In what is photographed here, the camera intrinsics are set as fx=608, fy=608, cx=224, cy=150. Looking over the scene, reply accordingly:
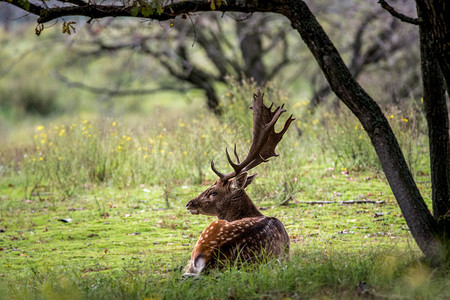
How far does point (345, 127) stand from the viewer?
10969mm

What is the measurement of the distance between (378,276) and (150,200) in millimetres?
6002

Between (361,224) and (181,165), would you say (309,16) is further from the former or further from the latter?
(181,165)

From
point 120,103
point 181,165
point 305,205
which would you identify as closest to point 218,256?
point 305,205

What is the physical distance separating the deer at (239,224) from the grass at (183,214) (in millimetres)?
179

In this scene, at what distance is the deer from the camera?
4.98 m

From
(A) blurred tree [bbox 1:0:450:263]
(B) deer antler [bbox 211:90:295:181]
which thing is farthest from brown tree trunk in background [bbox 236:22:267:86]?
(A) blurred tree [bbox 1:0:450:263]

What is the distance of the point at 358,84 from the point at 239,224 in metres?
1.64

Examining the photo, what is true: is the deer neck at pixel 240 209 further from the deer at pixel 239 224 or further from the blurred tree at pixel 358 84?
the blurred tree at pixel 358 84

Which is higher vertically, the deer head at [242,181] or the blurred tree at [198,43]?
the blurred tree at [198,43]

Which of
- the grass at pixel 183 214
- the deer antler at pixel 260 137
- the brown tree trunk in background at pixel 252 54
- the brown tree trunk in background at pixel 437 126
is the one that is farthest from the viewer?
the brown tree trunk in background at pixel 252 54

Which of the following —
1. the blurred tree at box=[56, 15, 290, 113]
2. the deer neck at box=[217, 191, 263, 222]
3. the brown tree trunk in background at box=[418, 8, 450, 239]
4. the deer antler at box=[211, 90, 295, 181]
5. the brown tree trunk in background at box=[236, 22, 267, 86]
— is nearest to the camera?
the brown tree trunk in background at box=[418, 8, 450, 239]

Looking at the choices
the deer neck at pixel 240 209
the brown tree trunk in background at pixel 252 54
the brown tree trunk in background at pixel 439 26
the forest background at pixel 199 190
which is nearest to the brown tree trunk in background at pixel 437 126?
the brown tree trunk in background at pixel 439 26

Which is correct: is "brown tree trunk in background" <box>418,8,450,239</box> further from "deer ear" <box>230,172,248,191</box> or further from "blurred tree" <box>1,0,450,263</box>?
"deer ear" <box>230,172,248,191</box>

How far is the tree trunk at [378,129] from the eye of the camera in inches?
204
